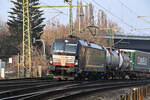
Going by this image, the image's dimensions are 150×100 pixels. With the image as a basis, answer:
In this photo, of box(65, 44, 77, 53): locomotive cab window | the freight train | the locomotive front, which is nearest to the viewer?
the locomotive front

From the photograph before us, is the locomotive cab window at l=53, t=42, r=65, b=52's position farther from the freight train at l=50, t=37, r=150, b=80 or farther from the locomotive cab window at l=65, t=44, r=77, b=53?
the locomotive cab window at l=65, t=44, r=77, b=53

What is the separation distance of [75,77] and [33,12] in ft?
131

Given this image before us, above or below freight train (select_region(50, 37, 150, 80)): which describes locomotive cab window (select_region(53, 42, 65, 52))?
above

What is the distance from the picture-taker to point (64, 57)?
71.1ft

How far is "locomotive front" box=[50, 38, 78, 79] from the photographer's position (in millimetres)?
21219

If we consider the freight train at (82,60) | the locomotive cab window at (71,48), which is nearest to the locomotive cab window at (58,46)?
the freight train at (82,60)

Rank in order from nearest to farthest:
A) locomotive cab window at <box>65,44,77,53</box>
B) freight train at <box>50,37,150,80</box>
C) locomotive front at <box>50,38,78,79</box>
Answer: locomotive front at <box>50,38,78,79</box> → freight train at <box>50,37,150,80</box> → locomotive cab window at <box>65,44,77,53</box>

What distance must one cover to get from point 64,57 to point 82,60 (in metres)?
1.59

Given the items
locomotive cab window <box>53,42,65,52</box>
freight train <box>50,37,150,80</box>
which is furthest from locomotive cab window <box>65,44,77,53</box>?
locomotive cab window <box>53,42,65,52</box>

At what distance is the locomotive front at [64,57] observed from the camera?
2122 centimetres

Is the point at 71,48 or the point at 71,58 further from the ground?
the point at 71,48

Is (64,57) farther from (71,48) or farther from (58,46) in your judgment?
(58,46)

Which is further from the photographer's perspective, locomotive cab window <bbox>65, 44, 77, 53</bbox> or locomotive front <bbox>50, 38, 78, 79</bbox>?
locomotive cab window <bbox>65, 44, 77, 53</bbox>

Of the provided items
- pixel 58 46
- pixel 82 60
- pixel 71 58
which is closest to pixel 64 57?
pixel 71 58
